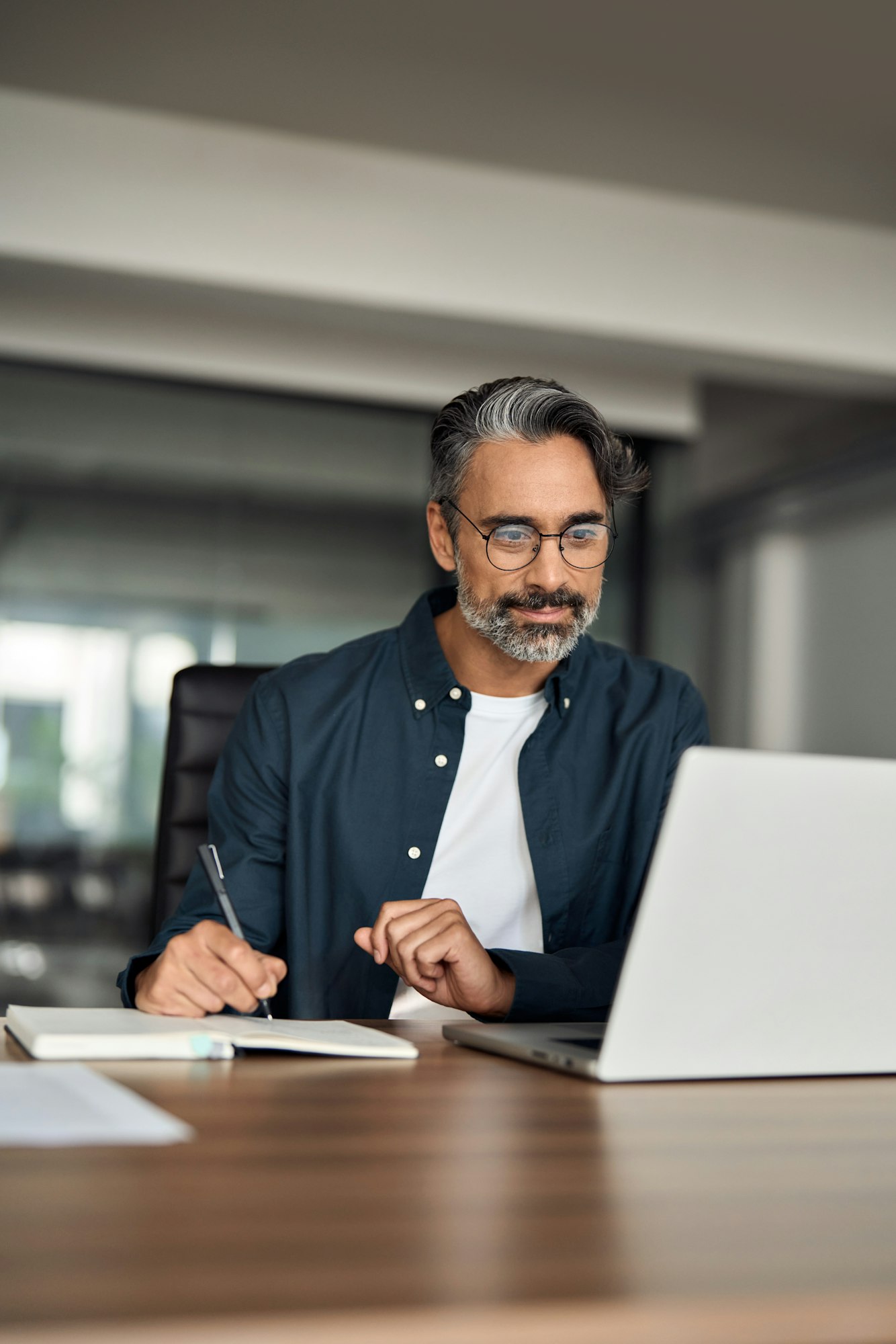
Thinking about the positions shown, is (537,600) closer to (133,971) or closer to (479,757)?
(479,757)

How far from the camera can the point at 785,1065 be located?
0.91m

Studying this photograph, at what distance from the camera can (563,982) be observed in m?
1.27

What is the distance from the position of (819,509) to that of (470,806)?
370 centimetres

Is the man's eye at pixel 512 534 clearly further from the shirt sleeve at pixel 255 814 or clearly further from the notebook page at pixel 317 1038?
the notebook page at pixel 317 1038

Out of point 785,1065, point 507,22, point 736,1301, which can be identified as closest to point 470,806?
point 785,1065

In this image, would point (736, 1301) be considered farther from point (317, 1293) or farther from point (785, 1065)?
point (785, 1065)

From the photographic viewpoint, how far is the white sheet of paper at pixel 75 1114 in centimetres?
62

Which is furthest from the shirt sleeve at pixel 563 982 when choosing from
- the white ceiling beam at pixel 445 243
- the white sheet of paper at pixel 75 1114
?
the white ceiling beam at pixel 445 243

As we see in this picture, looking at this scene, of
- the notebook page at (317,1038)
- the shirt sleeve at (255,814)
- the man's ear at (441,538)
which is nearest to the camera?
the notebook page at (317,1038)

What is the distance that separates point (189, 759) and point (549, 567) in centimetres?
56

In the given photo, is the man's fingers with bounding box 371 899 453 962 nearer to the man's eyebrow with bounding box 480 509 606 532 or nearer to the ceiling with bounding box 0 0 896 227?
the man's eyebrow with bounding box 480 509 606 532

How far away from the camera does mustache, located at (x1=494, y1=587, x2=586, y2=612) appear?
1670mm

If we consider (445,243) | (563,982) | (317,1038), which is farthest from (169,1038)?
(445,243)

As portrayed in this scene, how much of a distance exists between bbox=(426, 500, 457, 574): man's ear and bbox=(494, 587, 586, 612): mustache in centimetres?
18
